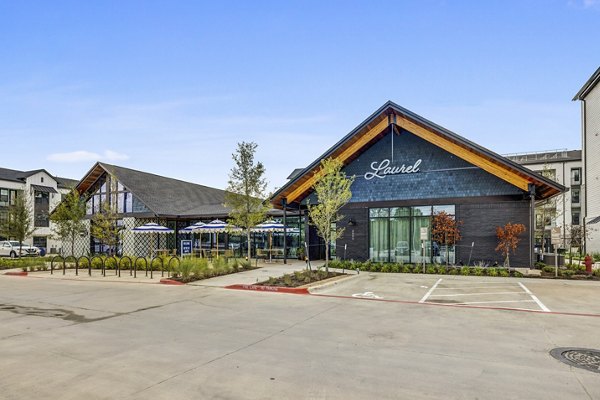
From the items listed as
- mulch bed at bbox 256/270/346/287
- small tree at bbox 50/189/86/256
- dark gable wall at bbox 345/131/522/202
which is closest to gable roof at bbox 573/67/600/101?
dark gable wall at bbox 345/131/522/202

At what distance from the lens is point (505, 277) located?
691 inches

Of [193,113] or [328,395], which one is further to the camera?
[193,113]

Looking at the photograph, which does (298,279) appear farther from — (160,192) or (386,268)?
(160,192)

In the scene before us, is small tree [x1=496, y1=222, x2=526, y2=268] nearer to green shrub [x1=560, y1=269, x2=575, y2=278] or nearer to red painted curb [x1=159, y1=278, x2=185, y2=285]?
green shrub [x1=560, y1=269, x2=575, y2=278]

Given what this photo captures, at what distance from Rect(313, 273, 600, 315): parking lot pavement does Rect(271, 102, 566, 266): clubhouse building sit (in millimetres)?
3066

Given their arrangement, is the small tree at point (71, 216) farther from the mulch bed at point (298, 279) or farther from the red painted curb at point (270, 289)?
the mulch bed at point (298, 279)

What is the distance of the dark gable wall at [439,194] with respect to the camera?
19.8m

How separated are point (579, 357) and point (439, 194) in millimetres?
15475

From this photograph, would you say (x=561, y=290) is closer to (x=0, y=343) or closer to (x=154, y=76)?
(x=0, y=343)

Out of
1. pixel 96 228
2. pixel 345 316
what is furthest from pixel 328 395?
pixel 96 228

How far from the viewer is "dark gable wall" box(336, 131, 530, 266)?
19.8 metres

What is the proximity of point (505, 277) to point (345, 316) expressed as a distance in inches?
445

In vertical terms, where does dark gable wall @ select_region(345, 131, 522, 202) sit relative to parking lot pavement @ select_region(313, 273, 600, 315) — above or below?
above

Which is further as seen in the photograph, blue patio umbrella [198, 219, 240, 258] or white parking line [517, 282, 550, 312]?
blue patio umbrella [198, 219, 240, 258]
